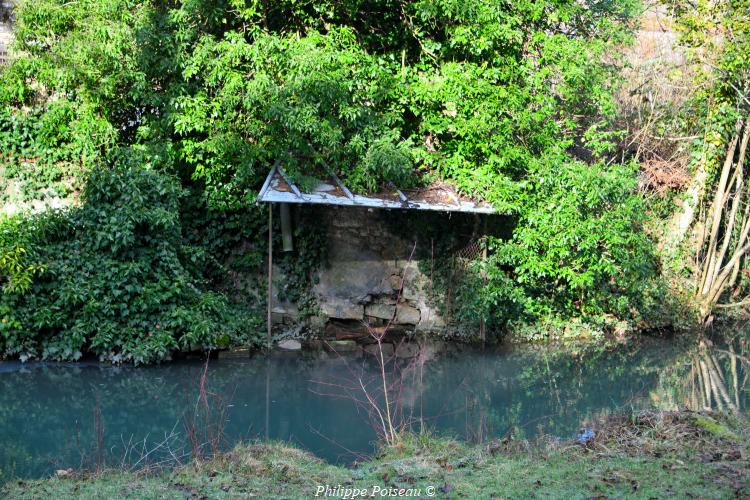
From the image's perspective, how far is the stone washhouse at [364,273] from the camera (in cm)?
1195

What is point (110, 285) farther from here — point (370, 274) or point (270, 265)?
point (370, 274)

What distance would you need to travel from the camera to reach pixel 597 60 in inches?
471

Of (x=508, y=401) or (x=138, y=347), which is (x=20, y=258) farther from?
(x=508, y=401)

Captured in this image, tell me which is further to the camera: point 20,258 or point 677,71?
point 677,71

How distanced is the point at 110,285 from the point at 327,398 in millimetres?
3174

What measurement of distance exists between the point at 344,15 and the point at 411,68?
1.28 meters

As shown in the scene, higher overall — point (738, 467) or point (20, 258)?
point (20, 258)

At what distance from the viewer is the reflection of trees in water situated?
30.9ft

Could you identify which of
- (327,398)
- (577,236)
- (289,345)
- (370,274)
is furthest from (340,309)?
(577,236)

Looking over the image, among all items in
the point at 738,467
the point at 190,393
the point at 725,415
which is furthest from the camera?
the point at 190,393

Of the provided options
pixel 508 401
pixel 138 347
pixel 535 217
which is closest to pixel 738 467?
pixel 508 401

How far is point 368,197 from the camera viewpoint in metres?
10.9

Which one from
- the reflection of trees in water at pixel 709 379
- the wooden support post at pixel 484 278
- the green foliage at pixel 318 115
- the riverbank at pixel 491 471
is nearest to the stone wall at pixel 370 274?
the wooden support post at pixel 484 278

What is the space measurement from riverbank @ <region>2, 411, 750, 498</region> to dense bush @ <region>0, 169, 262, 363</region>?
3923mm
